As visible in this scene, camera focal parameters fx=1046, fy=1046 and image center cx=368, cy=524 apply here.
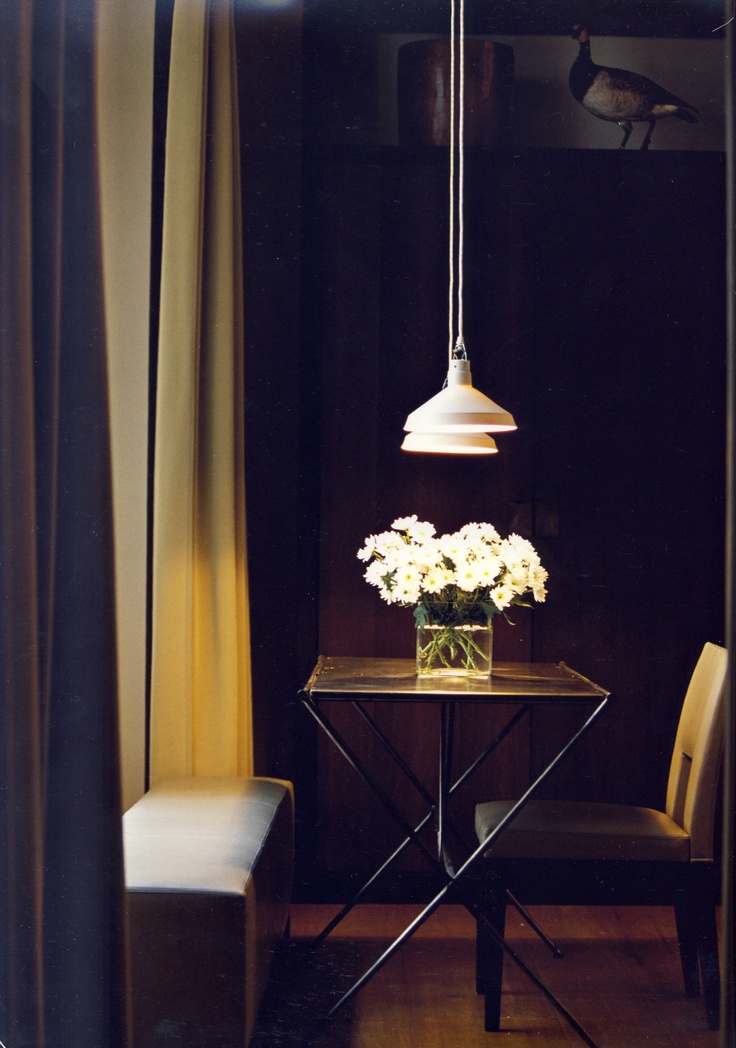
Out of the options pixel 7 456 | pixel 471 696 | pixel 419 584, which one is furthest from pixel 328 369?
pixel 7 456

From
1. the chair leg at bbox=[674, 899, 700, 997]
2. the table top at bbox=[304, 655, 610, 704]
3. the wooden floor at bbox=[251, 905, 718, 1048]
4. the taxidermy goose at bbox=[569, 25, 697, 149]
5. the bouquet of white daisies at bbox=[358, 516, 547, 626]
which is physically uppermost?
the taxidermy goose at bbox=[569, 25, 697, 149]

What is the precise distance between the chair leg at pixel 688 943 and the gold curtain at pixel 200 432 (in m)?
1.26

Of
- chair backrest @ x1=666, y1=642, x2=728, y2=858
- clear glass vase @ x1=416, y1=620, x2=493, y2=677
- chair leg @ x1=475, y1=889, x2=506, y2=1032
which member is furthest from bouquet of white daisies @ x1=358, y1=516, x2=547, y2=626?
chair leg @ x1=475, y1=889, x2=506, y2=1032

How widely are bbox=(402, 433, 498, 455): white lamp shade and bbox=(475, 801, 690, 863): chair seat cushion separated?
3.12ft

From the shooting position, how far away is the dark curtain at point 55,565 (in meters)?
1.24

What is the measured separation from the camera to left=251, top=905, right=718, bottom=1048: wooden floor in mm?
2471

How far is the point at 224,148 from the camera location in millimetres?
3020

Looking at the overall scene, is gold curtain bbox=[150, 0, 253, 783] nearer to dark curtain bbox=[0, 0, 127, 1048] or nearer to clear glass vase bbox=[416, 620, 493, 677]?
clear glass vase bbox=[416, 620, 493, 677]

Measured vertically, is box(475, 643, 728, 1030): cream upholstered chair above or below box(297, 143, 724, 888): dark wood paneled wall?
below

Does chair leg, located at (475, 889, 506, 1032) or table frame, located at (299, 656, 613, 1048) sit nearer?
table frame, located at (299, 656, 613, 1048)

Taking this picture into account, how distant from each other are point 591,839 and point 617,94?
100 inches

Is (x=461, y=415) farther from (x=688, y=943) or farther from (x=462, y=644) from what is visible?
(x=688, y=943)

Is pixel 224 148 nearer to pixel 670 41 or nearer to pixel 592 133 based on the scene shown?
pixel 592 133

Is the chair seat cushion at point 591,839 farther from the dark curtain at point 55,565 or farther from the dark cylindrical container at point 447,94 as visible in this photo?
the dark cylindrical container at point 447,94
